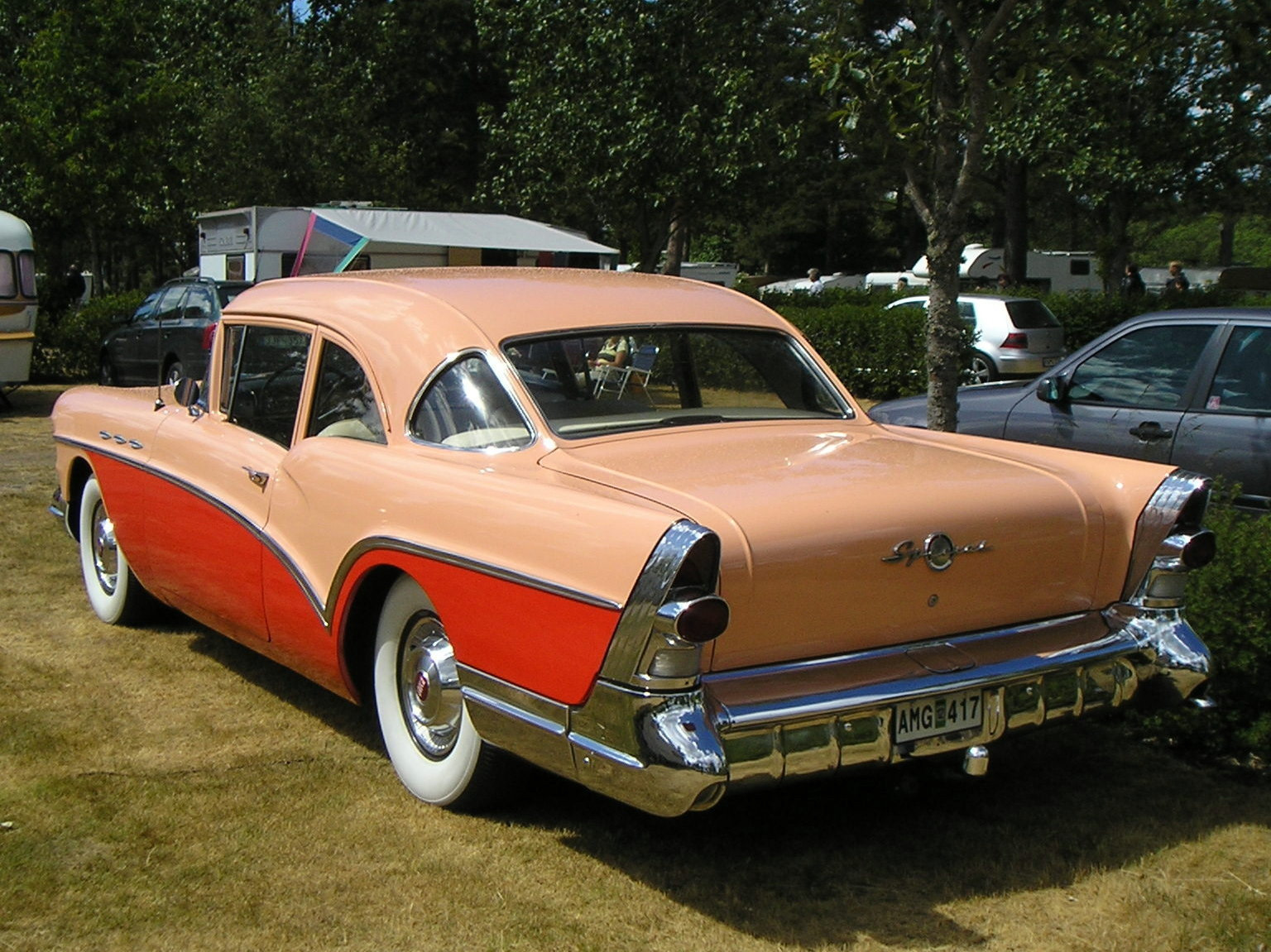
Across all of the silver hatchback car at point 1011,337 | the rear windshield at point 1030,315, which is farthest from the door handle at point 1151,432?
the rear windshield at point 1030,315

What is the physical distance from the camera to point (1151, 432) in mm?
7566

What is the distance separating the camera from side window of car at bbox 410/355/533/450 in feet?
14.9

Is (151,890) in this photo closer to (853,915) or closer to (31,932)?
(31,932)

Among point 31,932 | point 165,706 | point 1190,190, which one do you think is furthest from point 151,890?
point 1190,190

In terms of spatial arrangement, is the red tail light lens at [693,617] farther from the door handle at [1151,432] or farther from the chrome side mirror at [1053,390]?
the chrome side mirror at [1053,390]

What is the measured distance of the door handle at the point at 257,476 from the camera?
5.20 m

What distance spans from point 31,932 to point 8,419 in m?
13.9

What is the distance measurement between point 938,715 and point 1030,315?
688 inches

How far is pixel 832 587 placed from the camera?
3834 mm

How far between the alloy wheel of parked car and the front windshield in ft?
48.8

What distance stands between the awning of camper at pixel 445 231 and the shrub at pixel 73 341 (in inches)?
147

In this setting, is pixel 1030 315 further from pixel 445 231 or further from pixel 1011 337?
pixel 445 231

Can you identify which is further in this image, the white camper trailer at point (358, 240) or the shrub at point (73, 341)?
the shrub at point (73, 341)

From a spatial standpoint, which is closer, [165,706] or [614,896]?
[614,896]
